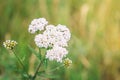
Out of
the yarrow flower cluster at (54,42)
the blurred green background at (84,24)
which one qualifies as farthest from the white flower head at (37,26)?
the blurred green background at (84,24)

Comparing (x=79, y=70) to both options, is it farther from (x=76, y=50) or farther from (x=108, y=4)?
(x=108, y=4)

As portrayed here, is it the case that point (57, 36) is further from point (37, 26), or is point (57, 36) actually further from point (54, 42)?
point (37, 26)

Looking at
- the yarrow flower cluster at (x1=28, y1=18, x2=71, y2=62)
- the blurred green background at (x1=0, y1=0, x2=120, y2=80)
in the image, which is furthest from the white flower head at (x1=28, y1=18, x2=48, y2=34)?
the blurred green background at (x1=0, y1=0, x2=120, y2=80)

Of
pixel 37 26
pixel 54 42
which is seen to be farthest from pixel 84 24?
pixel 54 42

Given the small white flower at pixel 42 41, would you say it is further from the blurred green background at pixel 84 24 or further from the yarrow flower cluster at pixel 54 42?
the blurred green background at pixel 84 24

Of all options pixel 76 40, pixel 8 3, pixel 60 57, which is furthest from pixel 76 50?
pixel 60 57

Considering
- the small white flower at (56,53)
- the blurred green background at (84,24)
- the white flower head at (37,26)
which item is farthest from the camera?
the blurred green background at (84,24)

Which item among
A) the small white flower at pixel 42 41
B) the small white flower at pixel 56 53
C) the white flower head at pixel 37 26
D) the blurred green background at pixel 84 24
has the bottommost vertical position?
the small white flower at pixel 56 53

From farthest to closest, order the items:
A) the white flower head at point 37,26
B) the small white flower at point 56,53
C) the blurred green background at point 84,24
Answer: the blurred green background at point 84,24, the white flower head at point 37,26, the small white flower at point 56,53
